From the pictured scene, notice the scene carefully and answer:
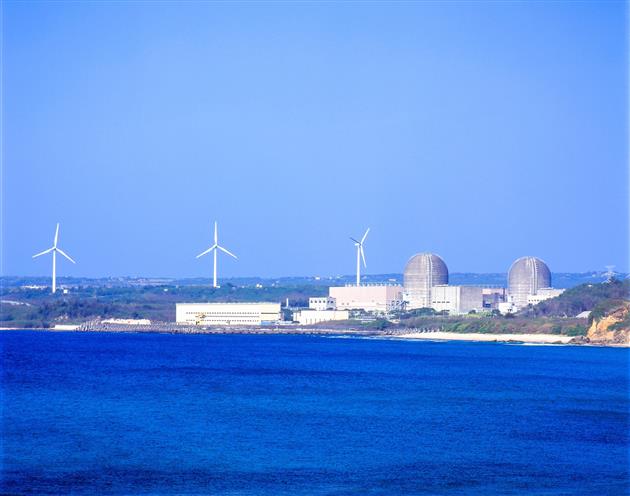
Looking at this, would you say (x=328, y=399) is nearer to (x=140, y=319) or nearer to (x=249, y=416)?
(x=249, y=416)

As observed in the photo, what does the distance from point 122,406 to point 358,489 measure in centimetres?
1676

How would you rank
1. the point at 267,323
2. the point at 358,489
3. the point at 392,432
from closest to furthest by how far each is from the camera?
the point at 358,489
the point at 392,432
the point at 267,323

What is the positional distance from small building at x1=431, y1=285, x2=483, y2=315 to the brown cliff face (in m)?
33.3

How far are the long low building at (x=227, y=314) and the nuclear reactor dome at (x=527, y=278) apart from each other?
25.4 meters

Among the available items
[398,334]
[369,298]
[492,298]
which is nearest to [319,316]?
[369,298]

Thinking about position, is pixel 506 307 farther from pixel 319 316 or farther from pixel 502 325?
pixel 502 325

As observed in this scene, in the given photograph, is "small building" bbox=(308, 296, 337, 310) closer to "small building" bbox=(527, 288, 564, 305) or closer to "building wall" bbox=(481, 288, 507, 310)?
"building wall" bbox=(481, 288, 507, 310)

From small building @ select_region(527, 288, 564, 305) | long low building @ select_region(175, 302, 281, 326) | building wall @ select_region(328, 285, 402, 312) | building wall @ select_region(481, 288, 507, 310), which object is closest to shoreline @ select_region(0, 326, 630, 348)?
long low building @ select_region(175, 302, 281, 326)

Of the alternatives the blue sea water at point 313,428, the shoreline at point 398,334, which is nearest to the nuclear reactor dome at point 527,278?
the shoreline at point 398,334

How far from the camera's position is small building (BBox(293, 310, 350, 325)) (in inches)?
4875

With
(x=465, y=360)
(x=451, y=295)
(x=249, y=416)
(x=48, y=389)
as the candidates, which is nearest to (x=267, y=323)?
(x=451, y=295)

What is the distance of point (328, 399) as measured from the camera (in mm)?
44156

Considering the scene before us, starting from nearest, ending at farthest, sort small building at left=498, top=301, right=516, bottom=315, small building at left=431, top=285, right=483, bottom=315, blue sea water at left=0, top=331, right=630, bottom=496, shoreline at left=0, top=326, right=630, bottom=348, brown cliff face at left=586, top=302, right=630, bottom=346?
blue sea water at left=0, top=331, right=630, bottom=496 → brown cliff face at left=586, top=302, right=630, bottom=346 → shoreline at left=0, top=326, right=630, bottom=348 → small building at left=498, top=301, right=516, bottom=315 → small building at left=431, top=285, right=483, bottom=315

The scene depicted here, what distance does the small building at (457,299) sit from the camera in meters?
123
